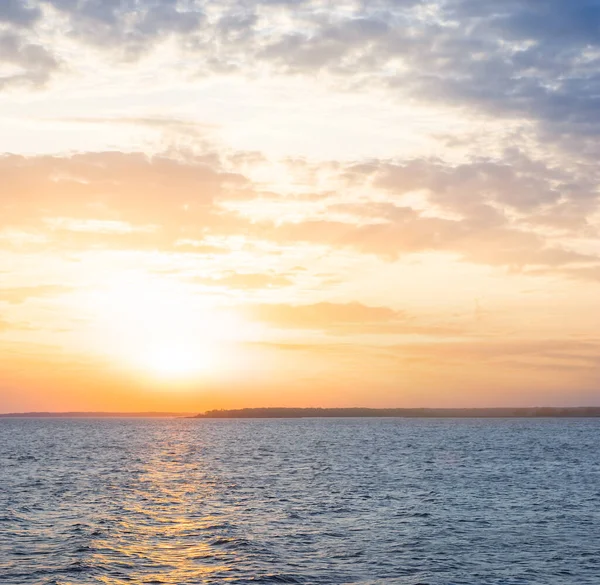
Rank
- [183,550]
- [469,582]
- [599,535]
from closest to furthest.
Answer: [469,582] < [183,550] < [599,535]

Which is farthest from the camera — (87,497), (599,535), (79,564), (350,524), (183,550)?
(87,497)

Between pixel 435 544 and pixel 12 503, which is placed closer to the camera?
pixel 435 544

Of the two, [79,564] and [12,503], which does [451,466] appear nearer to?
[12,503]

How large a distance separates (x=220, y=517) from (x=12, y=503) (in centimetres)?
1778

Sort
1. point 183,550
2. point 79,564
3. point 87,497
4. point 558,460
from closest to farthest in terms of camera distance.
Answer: point 79,564 → point 183,550 → point 87,497 → point 558,460

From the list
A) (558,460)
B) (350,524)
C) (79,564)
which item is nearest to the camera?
(79,564)

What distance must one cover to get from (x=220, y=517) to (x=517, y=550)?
68.5 ft

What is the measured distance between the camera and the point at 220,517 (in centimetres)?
5288

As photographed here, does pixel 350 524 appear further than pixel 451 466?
No

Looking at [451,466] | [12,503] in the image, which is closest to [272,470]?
[451,466]

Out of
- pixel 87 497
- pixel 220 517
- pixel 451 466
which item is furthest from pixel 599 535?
pixel 451 466

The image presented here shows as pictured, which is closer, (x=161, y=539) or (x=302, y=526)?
(x=161, y=539)

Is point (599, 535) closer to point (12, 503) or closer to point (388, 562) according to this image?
point (388, 562)

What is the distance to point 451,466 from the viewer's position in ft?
310
